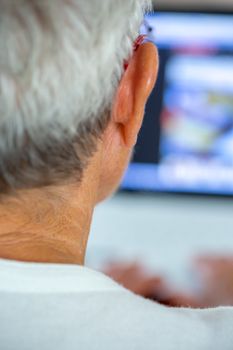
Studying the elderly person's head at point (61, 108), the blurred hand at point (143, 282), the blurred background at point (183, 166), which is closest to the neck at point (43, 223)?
the elderly person's head at point (61, 108)

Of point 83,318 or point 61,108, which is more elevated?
point 61,108

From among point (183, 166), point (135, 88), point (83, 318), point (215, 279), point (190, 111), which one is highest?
point (135, 88)

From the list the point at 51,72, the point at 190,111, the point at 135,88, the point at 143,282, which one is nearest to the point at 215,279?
the point at 143,282

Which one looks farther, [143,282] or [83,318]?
[143,282]

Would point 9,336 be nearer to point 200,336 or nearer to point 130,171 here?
point 200,336

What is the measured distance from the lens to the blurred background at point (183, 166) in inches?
66.9

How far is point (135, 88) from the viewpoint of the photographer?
69 cm

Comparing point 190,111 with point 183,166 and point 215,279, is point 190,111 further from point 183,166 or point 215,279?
point 215,279

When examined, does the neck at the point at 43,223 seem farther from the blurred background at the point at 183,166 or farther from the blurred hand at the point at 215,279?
the blurred background at the point at 183,166

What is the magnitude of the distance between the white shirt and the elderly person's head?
0.04m

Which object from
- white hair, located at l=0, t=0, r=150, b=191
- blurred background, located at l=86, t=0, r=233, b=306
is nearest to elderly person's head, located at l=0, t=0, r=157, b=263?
white hair, located at l=0, t=0, r=150, b=191

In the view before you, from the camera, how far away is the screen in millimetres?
1700

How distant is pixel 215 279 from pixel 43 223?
957mm

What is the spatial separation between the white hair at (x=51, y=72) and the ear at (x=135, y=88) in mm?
45
